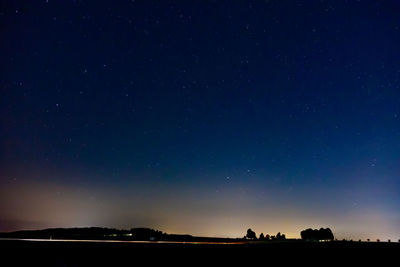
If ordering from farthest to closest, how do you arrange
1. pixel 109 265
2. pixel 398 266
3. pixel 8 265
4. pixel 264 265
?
pixel 398 266, pixel 264 265, pixel 109 265, pixel 8 265

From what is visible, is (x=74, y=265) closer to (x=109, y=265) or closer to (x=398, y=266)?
(x=109, y=265)

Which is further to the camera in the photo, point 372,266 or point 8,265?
point 372,266

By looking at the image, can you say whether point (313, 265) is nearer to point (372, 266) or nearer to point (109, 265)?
point (372, 266)

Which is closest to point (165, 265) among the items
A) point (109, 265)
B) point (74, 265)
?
point (109, 265)

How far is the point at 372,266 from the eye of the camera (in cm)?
2503

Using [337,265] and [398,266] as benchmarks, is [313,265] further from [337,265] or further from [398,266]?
[398,266]

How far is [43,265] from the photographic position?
2114 centimetres

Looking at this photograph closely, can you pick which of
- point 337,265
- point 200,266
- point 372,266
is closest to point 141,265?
point 200,266

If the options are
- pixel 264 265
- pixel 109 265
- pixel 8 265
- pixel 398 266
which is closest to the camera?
pixel 8 265

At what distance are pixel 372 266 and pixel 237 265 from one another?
9292 millimetres

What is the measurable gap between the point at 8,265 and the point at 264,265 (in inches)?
572

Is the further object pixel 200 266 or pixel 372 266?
pixel 372 266

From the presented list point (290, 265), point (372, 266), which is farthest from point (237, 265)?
point (372, 266)

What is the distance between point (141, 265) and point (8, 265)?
23.2ft
